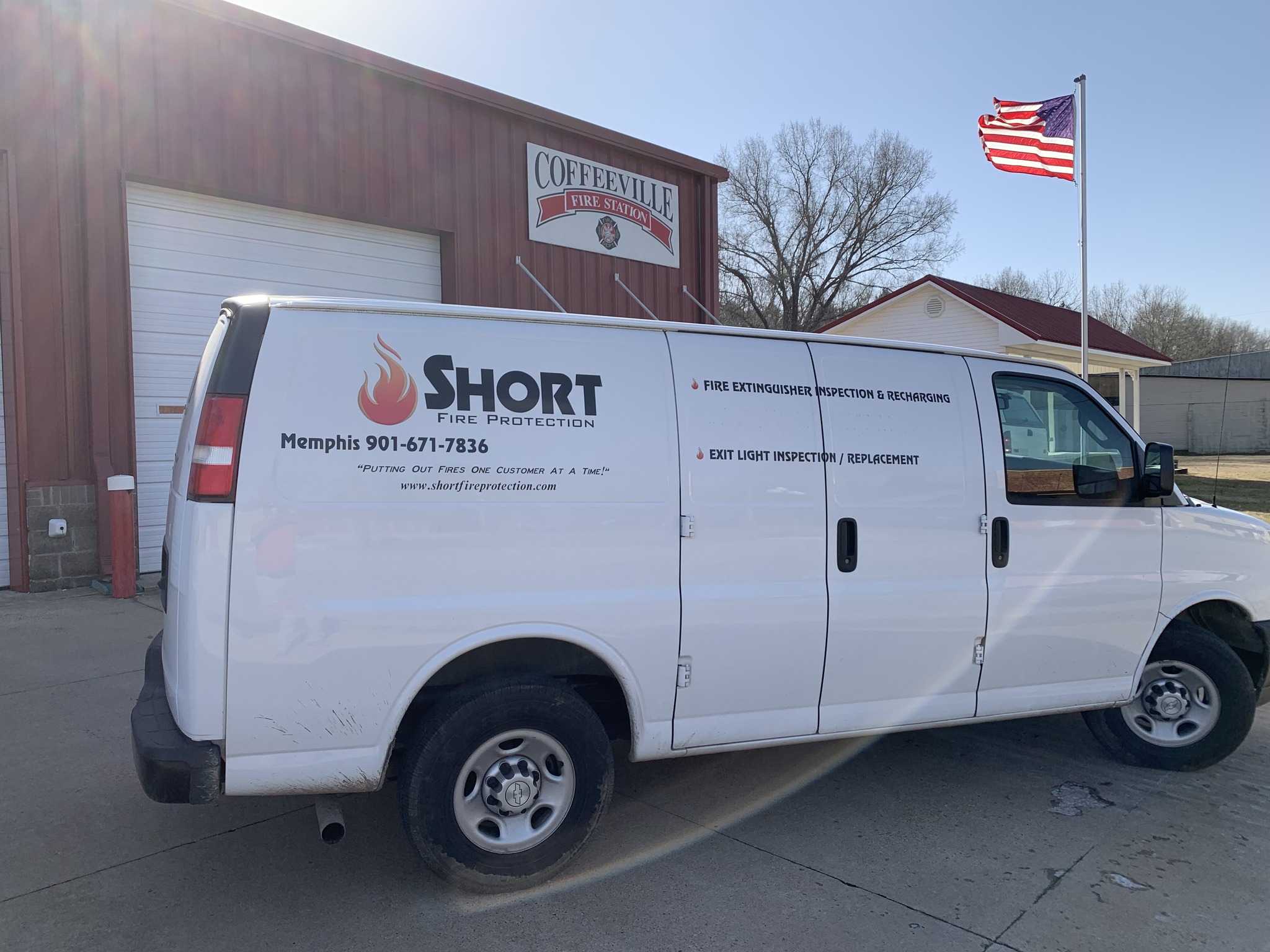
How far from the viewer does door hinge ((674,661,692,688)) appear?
3590 mm

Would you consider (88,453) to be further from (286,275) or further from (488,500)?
(488,500)

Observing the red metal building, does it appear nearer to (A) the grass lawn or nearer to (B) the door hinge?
(B) the door hinge

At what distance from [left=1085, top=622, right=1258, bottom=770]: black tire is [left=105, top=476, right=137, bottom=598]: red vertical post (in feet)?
26.6

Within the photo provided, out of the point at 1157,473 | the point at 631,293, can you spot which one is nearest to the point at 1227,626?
the point at 1157,473

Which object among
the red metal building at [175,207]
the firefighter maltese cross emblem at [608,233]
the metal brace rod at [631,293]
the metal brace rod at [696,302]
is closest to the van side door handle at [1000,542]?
the red metal building at [175,207]

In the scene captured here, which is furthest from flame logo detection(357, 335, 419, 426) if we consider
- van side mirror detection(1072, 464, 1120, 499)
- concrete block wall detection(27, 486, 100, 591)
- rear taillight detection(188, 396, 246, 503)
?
concrete block wall detection(27, 486, 100, 591)

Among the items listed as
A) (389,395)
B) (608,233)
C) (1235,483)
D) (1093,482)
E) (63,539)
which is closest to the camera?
(389,395)

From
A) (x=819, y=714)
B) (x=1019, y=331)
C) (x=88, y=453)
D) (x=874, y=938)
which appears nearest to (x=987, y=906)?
(x=874, y=938)

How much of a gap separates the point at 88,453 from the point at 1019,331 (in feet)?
61.8

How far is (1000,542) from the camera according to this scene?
4.18 meters

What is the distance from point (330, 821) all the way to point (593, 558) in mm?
1282

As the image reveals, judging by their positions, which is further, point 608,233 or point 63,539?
point 608,233

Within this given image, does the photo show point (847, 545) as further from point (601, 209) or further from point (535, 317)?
point (601, 209)

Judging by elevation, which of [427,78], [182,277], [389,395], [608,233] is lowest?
[389,395]
